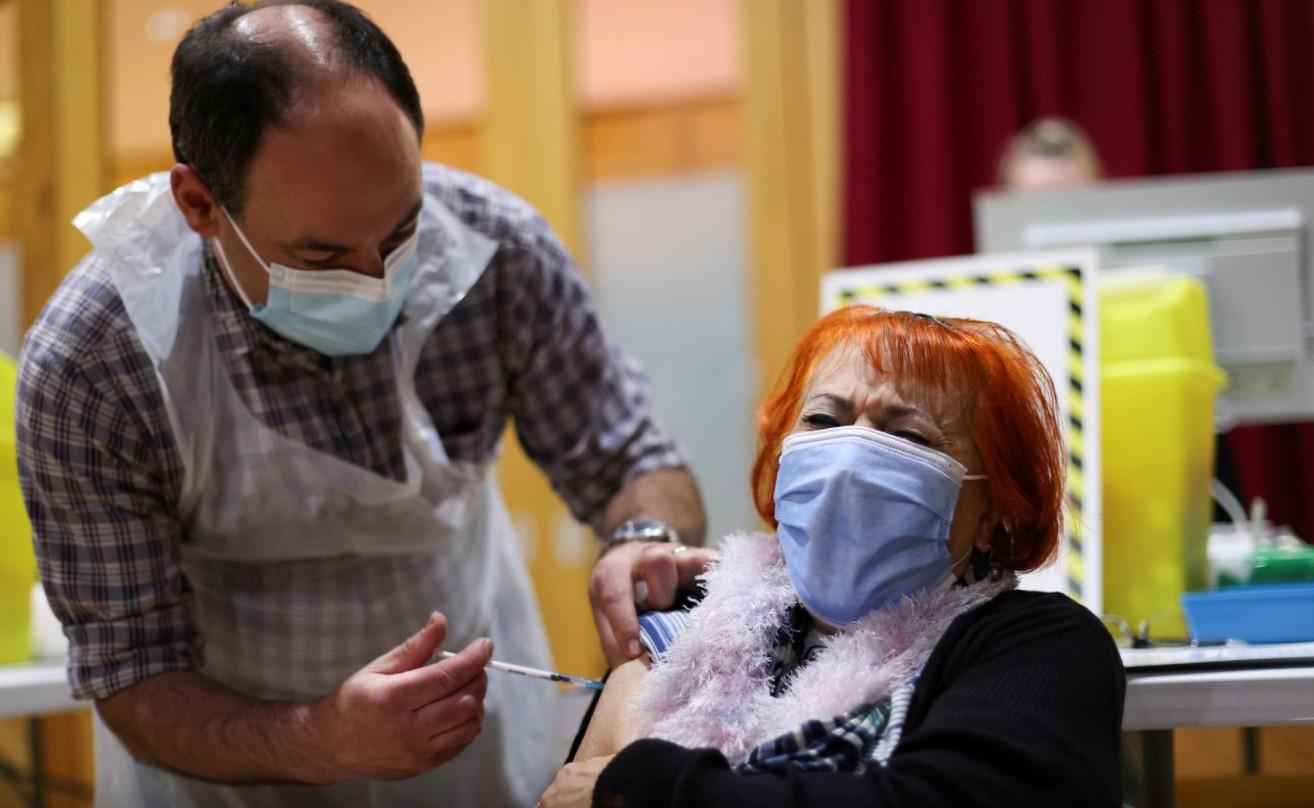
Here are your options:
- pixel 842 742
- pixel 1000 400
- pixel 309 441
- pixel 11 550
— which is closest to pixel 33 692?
pixel 11 550

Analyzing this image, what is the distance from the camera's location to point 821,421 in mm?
1236

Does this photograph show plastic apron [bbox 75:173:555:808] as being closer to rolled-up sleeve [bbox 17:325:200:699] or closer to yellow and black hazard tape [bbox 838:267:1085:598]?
rolled-up sleeve [bbox 17:325:200:699]

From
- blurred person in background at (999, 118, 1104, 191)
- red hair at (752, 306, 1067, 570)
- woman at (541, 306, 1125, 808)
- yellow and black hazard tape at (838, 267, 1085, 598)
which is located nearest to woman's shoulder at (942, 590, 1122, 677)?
woman at (541, 306, 1125, 808)

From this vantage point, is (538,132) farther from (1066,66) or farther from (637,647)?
(637,647)

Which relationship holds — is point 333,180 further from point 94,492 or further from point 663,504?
point 663,504

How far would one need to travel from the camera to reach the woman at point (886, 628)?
102cm

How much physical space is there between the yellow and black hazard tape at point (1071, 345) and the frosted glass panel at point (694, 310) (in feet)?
7.02

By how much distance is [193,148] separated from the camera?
1.49 metres

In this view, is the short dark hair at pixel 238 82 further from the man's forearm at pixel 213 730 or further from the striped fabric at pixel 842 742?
the striped fabric at pixel 842 742

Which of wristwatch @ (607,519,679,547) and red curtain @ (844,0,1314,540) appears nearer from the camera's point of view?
wristwatch @ (607,519,679,547)

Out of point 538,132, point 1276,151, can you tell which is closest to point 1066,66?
point 1276,151

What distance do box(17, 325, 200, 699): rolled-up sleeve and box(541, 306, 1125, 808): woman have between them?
56 cm

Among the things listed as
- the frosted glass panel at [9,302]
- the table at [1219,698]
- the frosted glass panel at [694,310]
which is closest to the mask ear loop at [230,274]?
the table at [1219,698]

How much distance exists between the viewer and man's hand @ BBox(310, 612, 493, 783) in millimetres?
1274
